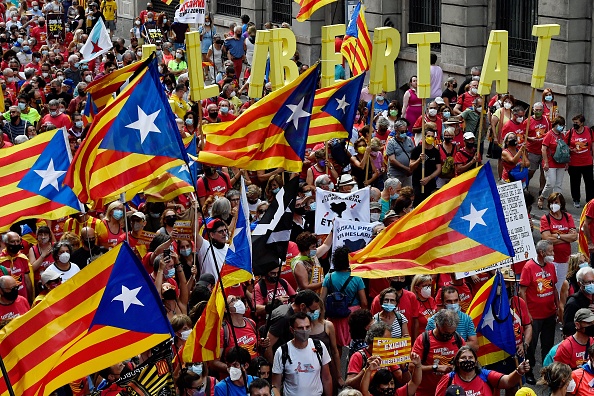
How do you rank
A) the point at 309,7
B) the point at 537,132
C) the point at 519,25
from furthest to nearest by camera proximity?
the point at 519,25 < the point at 309,7 < the point at 537,132

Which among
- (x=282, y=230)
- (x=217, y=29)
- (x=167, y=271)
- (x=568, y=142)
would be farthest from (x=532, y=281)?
(x=217, y=29)

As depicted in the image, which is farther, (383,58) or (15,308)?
(383,58)

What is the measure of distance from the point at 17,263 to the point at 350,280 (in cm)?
333

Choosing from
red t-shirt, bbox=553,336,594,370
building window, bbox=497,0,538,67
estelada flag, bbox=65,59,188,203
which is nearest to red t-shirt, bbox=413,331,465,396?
red t-shirt, bbox=553,336,594,370

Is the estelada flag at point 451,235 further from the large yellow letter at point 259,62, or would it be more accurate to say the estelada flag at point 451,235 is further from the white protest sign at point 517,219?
the large yellow letter at point 259,62

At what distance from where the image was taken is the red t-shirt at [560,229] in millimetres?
13969

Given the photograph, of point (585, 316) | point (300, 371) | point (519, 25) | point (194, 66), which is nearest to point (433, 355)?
point (300, 371)

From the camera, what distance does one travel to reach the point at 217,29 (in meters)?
35.5

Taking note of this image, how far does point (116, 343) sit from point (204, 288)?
7.88 feet

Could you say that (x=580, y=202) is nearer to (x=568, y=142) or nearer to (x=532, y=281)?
(x=568, y=142)

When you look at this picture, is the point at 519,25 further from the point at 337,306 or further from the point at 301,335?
the point at 301,335

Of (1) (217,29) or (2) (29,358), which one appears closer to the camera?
(2) (29,358)

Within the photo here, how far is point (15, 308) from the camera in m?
11.5

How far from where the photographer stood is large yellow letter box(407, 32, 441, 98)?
51.5ft
